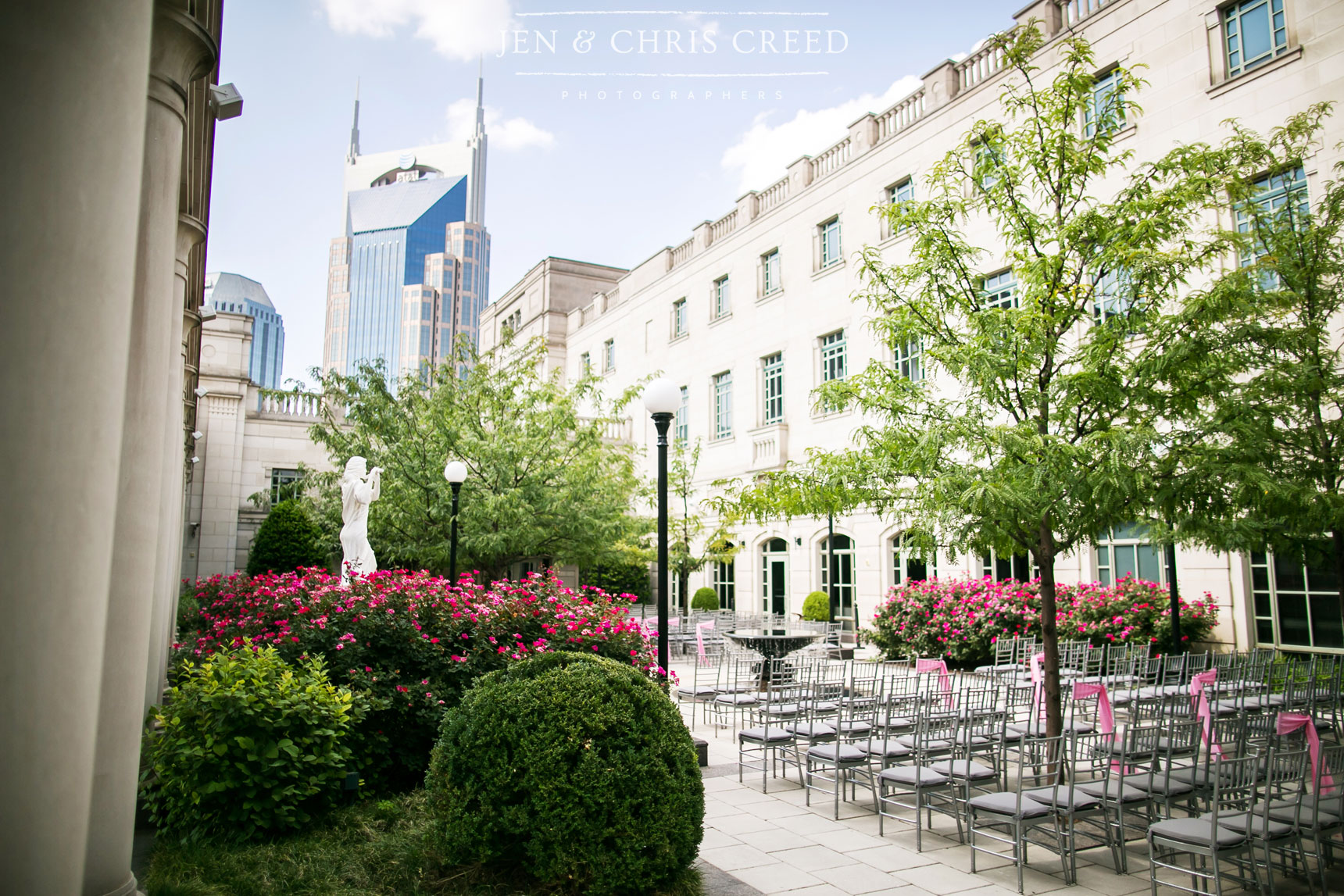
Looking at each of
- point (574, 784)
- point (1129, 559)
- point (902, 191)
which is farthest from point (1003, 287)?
point (574, 784)

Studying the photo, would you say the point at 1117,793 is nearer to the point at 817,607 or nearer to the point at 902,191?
the point at 817,607

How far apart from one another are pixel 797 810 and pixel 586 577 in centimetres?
2583

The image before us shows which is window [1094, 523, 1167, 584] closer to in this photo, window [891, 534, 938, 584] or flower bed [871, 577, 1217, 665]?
flower bed [871, 577, 1217, 665]

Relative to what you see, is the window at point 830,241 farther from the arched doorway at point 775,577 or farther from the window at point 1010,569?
the window at point 1010,569

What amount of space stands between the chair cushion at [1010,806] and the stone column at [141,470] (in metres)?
5.37

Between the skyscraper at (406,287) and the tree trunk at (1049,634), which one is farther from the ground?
the skyscraper at (406,287)

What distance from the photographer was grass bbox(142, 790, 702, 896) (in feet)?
16.7

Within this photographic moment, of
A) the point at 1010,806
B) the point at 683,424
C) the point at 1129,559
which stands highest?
the point at 683,424

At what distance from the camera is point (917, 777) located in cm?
664

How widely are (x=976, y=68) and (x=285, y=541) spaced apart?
23.0m

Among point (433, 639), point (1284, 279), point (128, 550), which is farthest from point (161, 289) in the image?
point (1284, 279)

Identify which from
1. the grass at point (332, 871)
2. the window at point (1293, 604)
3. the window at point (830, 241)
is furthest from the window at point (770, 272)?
the grass at point (332, 871)

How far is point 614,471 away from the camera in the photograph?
72.5 ft

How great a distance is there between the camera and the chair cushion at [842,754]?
759 centimetres
